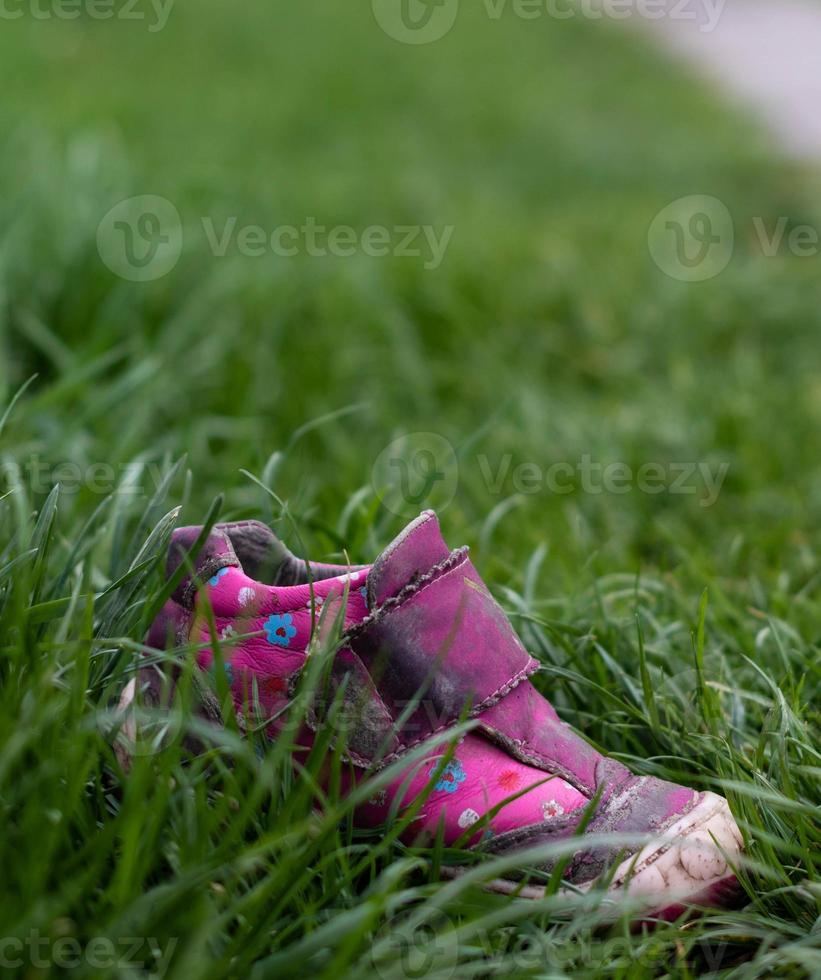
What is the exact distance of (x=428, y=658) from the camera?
149cm

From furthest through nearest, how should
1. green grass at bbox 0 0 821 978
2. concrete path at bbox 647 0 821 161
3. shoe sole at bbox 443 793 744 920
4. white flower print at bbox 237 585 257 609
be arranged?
concrete path at bbox 647 0 821 161 < white flower print at bbox 237 585 257 609 < shoe sole at bbox 443 793 744 920 < green grass at bbox 0 0 821 978

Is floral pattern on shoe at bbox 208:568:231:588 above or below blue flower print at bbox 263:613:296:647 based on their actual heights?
above

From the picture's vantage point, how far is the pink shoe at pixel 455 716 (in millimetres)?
1449

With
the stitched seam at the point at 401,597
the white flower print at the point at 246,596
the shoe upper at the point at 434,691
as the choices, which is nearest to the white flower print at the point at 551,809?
the shoe upper at the point at 434,691

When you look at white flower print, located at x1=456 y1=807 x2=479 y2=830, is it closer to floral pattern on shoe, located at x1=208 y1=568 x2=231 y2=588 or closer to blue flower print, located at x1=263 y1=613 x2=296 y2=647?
blue flower print, located at x1=263 y1=613 x2=296 y2=647

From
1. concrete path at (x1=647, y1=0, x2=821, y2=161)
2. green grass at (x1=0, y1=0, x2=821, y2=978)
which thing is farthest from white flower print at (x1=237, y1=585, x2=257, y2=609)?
concrete path at (x1=647, y1=0, x2=821, y2=161)

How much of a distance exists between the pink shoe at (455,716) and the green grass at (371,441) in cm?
6

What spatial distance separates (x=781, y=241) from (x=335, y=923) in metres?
4.49

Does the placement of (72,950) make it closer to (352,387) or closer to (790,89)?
(352,387)

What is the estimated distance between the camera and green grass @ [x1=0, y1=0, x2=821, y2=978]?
4.17 ft

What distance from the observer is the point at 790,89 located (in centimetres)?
850

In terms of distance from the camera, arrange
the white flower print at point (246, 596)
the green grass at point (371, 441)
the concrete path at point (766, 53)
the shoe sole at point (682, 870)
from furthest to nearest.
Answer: the concrete path at point (766, 53), the white flower print at point (246, 596), the shoe sole at point (682, 870), the green grass at point (371, 441)

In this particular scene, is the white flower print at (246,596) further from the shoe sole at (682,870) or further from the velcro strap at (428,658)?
the shoe sole at (682,870)

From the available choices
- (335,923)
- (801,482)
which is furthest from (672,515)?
(335,923)
